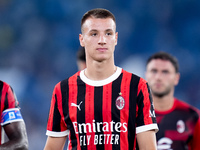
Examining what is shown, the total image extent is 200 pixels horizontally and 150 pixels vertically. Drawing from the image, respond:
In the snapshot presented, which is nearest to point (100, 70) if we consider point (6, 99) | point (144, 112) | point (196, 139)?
point (144, 112)

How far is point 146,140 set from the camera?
315 centimetres

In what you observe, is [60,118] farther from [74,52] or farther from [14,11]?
[14,11]

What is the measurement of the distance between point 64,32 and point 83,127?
7.31m

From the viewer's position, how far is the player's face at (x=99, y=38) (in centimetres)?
326

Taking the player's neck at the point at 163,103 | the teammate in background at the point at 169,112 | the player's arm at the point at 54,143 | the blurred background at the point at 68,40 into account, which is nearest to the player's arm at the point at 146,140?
the player's arm at the point at 54,143

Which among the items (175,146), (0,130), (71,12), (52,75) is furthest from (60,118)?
(71,12)

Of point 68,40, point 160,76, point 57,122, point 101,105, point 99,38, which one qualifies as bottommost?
point 57,122

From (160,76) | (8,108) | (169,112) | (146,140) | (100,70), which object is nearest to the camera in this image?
(146,140)

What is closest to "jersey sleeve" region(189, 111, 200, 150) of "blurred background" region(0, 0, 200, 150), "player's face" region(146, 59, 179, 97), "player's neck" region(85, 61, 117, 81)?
"player's face" region(146, 59, 179, 97)

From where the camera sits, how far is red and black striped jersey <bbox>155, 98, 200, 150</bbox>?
17.1 feet

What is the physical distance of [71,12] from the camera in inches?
415

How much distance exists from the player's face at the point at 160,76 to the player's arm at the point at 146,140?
2.52m

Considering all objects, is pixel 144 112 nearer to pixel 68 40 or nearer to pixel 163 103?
pixel 163 103

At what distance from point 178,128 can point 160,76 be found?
2.50ft
